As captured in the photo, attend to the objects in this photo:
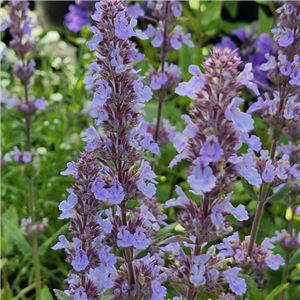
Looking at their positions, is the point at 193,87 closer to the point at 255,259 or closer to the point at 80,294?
the point at 80,294

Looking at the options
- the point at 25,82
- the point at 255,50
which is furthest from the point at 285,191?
the point at 255,50

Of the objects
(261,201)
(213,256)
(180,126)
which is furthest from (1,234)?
(213,256)

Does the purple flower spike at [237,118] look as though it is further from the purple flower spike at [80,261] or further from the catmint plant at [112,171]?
the purple flower spike at [80,261]

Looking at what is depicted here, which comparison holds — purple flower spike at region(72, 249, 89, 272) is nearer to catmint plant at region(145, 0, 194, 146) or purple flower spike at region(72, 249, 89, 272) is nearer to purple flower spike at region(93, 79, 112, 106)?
purple flower spike at region(93, 79, 112, 106)

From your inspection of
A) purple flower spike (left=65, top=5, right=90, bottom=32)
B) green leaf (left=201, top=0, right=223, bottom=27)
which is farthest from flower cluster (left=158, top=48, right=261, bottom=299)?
purple flower spike (left=65, top=5, right=90, bottom=32)

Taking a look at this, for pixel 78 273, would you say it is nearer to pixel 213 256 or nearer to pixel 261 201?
pixel 213 256

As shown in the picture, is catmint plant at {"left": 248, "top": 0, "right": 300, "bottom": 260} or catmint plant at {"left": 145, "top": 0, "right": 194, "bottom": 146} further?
catmint plant at {"left": 145, "top": 0, "right": 194, "bottom": 146}
